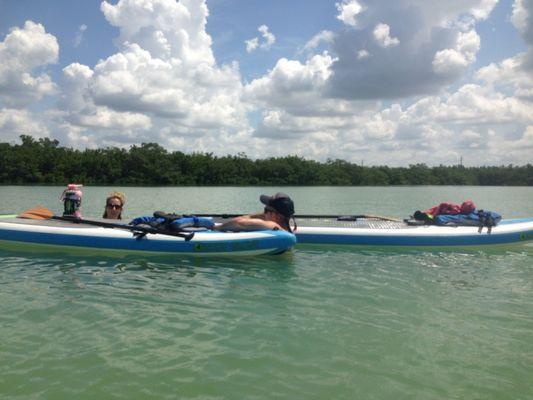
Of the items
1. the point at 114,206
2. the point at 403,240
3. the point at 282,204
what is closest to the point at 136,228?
the point at 114,206

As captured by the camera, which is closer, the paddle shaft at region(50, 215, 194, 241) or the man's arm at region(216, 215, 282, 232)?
the paddle shaft at region(50, 215, 194, 241)

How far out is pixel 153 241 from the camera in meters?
8.68

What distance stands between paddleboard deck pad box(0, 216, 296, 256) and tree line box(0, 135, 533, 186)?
67880 millimetres

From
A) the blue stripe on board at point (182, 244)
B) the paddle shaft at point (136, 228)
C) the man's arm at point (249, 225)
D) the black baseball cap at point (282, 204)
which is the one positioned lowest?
the blue stripe on board at point (182, 244)

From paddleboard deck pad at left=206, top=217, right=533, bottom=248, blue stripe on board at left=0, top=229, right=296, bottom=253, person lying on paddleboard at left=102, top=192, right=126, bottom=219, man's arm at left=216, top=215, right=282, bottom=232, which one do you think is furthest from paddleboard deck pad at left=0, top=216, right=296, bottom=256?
paddleboard deck pad at left=206, top=217, right=533, bottom=248

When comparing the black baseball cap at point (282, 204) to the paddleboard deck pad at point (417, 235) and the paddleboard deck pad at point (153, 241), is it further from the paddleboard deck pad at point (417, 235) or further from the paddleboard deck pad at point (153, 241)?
the paddleboard deck pad at point (417, 235)

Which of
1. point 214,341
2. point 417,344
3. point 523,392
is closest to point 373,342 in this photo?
point 417,344

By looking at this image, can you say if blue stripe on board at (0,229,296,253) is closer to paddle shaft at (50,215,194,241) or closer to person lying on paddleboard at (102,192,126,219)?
paddle shaft at (50,215,194,241)

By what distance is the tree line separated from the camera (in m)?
71.5

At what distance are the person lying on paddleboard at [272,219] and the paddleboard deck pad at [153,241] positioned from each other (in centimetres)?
28

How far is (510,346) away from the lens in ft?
14.4

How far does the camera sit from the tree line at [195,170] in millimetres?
71500

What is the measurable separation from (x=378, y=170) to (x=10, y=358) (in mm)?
101346

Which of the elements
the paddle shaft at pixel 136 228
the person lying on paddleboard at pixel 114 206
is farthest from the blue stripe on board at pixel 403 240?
the person lying on paddleboard at pixel 114 206
